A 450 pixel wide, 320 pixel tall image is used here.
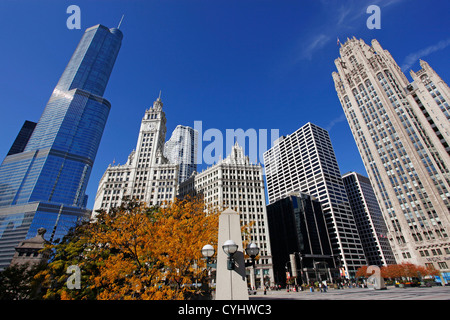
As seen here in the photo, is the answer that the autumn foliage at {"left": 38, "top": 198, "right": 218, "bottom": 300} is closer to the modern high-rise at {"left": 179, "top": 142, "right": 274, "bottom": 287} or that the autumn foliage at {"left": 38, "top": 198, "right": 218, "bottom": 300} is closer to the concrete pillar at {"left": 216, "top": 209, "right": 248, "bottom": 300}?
the concrete pillar at {"left": 216, "top": 209, "right": 248, "bottom": 300}

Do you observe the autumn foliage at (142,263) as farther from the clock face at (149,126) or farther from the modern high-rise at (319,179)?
the modern high-rise at (319,179)

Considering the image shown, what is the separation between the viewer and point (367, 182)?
5901 inches

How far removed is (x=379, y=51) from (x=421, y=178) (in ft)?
207

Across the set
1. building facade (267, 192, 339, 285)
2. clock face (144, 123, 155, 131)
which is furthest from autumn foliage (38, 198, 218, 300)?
clock face (144, 123, 155, 131)

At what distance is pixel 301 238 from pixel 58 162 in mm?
166552

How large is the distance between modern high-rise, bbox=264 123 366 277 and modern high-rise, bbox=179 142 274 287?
46730 mm

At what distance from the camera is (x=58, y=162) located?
15262 cm

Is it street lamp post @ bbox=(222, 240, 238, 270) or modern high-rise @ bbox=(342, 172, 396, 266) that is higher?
modern high-rise @ bbox=(342, 172, 396, 266)

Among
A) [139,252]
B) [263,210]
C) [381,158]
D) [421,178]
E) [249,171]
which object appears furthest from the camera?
[249,171]

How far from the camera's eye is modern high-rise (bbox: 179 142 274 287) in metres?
78.7

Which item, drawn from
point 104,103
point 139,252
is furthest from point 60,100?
point 139,252

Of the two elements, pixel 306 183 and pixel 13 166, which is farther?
pixel 13 166
